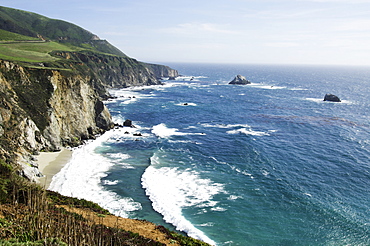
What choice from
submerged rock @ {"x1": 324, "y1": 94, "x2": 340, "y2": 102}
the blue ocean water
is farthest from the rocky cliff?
submerged rock @ {"x1": 324, "y1": 94, "x2": 340, "y2": 102}

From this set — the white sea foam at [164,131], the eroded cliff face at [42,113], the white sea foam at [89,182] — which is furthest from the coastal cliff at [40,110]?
the white sea foam at [164,131]

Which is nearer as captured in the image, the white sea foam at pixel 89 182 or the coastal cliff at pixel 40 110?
the white sea foam at pixel 89 182

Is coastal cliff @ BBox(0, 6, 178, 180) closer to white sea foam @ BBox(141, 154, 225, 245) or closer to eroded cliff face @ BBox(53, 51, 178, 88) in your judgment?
white sea foam @ BBox(141, 154, 225, 245)

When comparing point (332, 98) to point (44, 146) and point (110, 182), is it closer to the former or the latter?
point (110, 182)

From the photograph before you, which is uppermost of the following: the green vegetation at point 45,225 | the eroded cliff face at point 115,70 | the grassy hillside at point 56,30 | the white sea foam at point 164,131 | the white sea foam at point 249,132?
the grassy hillside at point 56,30

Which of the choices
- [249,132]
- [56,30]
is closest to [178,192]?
[249,132]

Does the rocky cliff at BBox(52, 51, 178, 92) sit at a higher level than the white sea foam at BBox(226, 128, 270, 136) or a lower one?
higher

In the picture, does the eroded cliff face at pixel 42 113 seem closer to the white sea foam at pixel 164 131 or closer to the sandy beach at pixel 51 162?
the sandy beach at pixel 51 162
